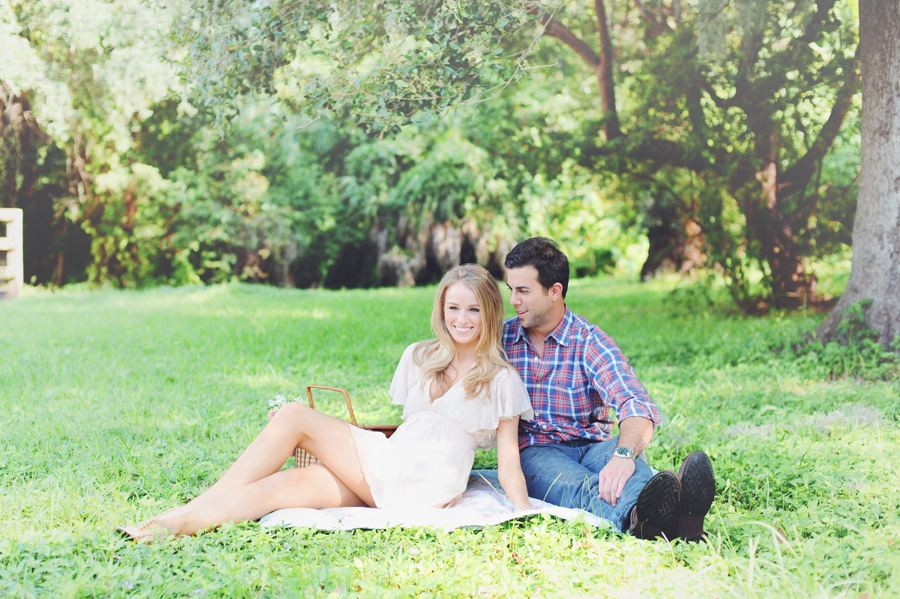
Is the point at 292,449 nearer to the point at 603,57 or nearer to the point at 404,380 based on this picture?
the point at 404,380

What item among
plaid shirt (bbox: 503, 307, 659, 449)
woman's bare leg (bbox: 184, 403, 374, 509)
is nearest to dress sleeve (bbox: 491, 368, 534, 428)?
plaid shirt (bbox: 503, 307, 659, 449)

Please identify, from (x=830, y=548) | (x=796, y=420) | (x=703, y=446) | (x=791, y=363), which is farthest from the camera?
(x=791, y=363)

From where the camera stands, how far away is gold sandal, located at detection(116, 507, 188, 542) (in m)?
2.15

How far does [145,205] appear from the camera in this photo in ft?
29.2

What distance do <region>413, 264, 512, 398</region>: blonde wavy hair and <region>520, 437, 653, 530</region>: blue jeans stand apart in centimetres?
39

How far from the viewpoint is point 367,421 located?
400cm

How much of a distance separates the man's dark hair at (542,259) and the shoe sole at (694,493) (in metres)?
0.84

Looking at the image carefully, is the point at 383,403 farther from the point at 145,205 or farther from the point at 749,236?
the point at 145,205

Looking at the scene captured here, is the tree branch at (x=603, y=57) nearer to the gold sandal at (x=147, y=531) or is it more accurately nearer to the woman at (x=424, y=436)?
the woman at (x=424, y=436)

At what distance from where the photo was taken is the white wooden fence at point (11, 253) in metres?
6.39

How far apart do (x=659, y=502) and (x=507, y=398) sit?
644 mm

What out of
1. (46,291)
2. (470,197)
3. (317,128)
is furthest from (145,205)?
(470,197)

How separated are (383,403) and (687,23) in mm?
4771

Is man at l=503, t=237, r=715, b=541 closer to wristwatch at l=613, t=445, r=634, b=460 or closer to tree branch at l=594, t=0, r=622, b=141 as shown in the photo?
wristwatch at l=613, t=445, r=634, b=460
